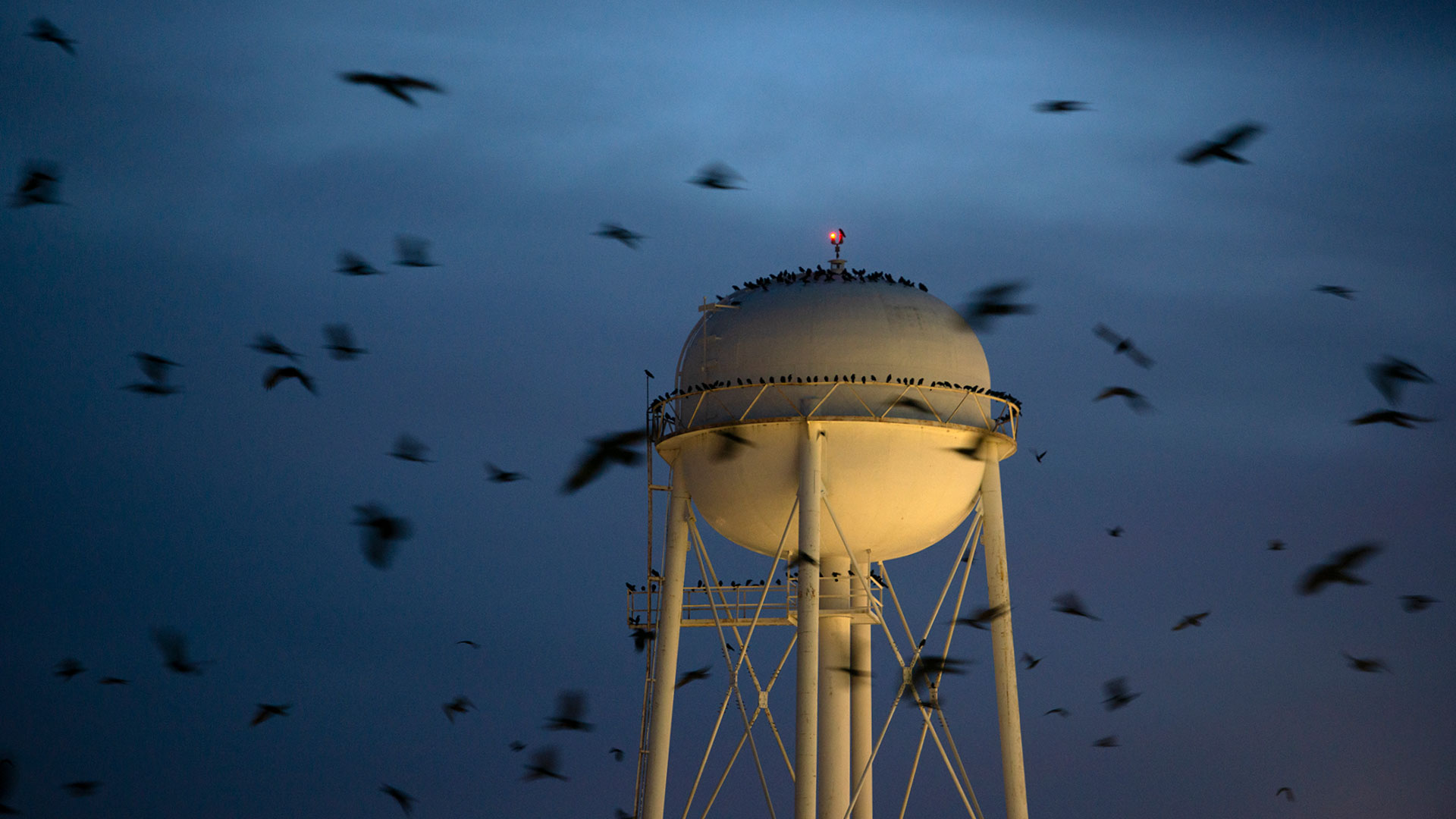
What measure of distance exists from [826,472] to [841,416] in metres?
1.03

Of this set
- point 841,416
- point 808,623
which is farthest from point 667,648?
point 841,416

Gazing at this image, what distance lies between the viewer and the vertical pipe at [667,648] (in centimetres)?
2884

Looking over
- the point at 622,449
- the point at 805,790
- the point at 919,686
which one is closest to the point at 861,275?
the point at 919,686

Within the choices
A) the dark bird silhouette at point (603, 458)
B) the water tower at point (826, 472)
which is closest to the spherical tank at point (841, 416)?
the water tower at point (826, 472)

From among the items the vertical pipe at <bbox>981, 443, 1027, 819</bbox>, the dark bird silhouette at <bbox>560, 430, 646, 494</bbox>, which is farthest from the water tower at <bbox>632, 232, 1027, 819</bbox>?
the dark bird silhouette at <bbox>560, 430, 646, 494</bbox>

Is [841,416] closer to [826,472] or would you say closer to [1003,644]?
[826,472]

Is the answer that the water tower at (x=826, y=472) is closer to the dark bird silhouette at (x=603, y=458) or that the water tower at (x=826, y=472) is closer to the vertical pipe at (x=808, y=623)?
the vertical pipe at (x=808, y=623)

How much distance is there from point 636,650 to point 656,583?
5.02 ft

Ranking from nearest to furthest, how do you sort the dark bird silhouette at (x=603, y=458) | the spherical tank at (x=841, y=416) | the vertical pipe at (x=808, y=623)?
the dark bird silhouette at (x=603, y=458) < the vertical pipe at (x=808, y=623) < the spherical tank at (x=841, y=416)

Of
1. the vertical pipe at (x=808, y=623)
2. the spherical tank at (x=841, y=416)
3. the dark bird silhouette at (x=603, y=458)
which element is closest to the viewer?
the dark bird silhouette at (x=603, y=458)

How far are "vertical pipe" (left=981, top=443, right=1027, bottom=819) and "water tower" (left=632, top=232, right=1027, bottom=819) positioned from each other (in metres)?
0.03

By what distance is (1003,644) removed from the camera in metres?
28.3

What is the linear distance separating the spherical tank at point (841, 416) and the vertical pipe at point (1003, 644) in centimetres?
35

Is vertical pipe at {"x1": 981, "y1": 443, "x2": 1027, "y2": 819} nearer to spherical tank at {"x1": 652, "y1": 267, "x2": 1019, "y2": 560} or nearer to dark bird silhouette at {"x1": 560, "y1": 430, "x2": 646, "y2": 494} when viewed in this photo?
spherical tank at {"x1": 652, "y1": 267, "x2": 1019, "y2": 560}
